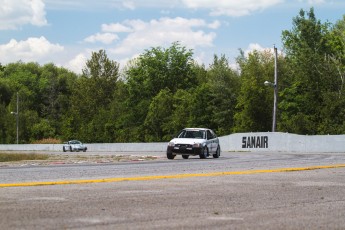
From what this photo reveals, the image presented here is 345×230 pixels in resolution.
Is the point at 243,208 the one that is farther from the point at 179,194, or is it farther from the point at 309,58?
the point at 309,58

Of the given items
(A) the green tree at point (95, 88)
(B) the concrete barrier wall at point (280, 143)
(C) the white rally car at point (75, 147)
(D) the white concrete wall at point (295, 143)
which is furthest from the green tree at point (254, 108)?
(A) the green tree at point (95, 88)

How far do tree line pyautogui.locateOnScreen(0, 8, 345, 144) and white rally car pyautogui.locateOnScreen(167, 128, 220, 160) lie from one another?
30317mm

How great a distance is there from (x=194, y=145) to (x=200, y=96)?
55.1m

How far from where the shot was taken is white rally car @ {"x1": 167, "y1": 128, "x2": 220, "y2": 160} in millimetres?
31578

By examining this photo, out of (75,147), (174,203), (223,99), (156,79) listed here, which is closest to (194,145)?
(174,203)

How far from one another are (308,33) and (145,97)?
27319 mm

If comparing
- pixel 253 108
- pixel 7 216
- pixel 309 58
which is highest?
pixel 309 58

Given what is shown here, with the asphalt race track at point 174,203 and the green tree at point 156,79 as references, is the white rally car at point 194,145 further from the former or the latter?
the green tree at point 156,79

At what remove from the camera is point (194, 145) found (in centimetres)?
3150

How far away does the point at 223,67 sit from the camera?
90875 millimetres

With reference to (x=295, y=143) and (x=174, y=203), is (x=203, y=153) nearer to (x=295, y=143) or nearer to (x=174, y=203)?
(x=295, y=143)

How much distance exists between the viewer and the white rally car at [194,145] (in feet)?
104

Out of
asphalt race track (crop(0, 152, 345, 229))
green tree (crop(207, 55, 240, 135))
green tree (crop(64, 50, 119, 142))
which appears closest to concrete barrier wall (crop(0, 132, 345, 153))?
green tree (crop(207, 55, 240, 135))

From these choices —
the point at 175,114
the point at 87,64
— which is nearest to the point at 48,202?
the point at 175,114
